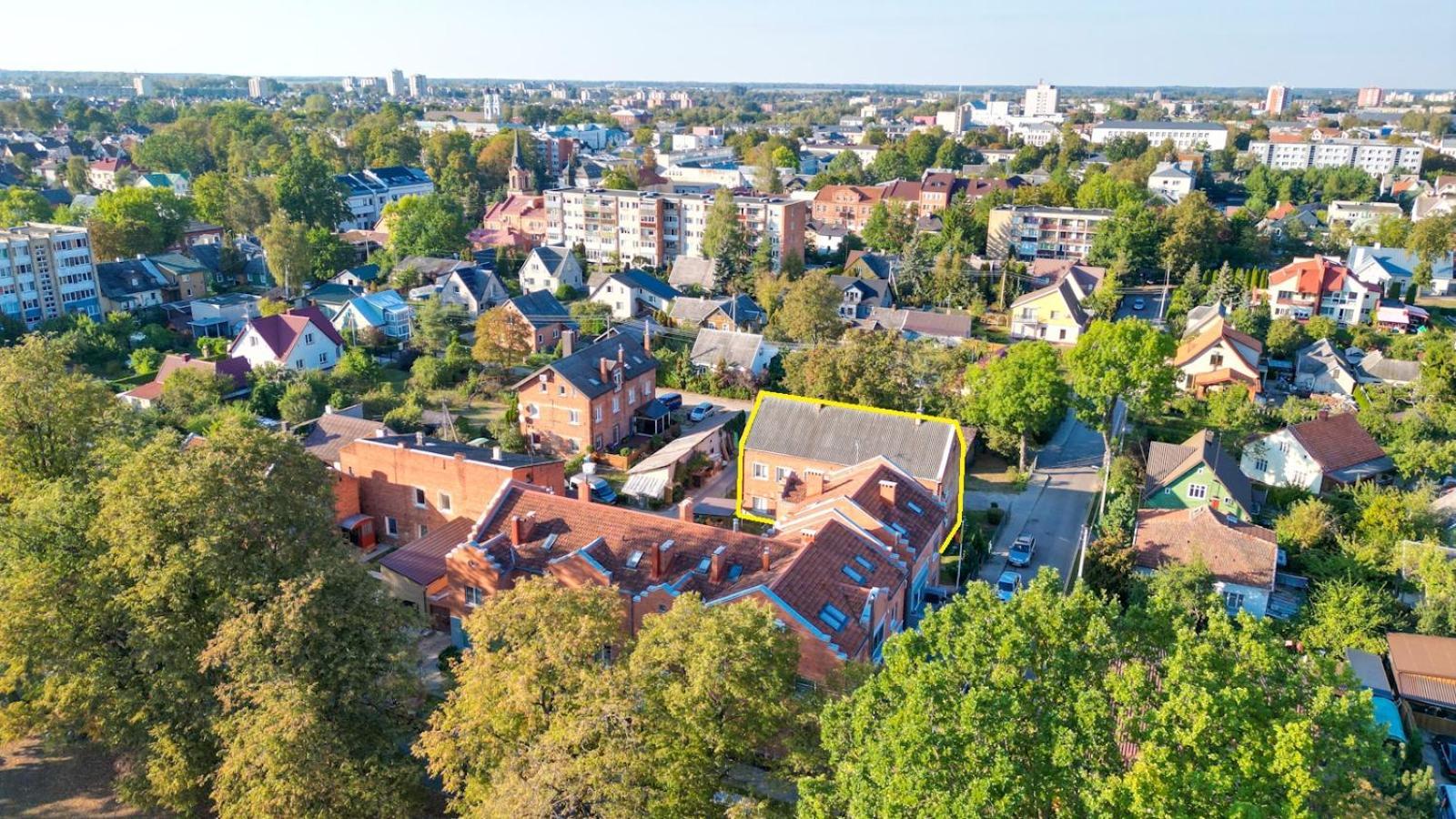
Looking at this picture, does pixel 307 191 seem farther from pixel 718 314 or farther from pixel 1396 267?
pixel 1396 267

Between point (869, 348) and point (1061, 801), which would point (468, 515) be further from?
point (1061, 801)

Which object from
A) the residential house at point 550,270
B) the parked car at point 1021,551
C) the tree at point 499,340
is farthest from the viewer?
the residential house at point 550,270

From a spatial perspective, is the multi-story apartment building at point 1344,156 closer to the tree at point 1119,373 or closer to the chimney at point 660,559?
the tree at point 1119,373

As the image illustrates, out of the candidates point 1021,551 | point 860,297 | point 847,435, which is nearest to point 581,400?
point 847,435

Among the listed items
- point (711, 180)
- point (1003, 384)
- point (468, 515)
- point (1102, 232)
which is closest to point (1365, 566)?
point (1003, 384)

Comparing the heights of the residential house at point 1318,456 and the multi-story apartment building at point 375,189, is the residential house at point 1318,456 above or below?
below

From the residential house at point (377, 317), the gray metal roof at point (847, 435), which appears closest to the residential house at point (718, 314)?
the residential house at point (377, 317)

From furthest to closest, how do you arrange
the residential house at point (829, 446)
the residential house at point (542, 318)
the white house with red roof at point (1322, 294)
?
the white house with red roof at point (1322, 294), the residential house at point (542, 318), the residential house at point (829, 446)
